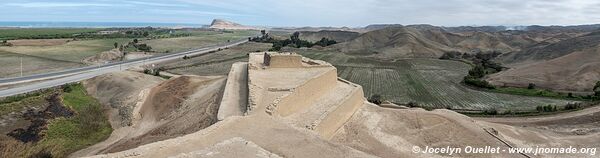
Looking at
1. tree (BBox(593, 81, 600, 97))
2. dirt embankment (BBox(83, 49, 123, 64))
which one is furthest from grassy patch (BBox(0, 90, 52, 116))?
tree (BBox(593, 81, 600, 97))

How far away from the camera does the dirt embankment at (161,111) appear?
772 inches

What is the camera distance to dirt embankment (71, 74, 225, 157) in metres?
19.6

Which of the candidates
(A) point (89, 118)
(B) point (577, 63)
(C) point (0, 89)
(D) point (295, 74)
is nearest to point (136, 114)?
(A) point (89, 118)

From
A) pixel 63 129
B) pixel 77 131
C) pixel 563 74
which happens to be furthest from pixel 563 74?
pixel 63 129

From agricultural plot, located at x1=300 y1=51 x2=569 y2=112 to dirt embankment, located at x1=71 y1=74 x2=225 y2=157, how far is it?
14.3 m

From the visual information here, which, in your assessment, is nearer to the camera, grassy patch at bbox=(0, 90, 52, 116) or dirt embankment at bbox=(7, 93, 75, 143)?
dirt embankment at bbox=(7, 93, 75, 143)

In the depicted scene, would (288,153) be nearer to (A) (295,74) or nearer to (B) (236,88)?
(B) (236,88)

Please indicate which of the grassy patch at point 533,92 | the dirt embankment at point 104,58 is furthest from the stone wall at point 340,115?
the dirt embankment at point 104,58

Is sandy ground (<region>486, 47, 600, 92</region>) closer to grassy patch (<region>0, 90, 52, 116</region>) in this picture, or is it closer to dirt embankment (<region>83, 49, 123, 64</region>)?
grassy patch (<region>0, 90, 52, 116</region>)

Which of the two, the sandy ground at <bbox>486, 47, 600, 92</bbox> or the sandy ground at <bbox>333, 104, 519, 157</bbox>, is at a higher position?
the sandy ground at <bbox>486, 47, 600, 92</bbox>

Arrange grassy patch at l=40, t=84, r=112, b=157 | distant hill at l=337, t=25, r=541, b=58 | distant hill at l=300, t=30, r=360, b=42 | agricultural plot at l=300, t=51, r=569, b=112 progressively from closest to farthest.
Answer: grassy patch at l=40, t=84, r=112, b=157 → agricultural plot at l=300, t=51, r=569, b=112 → distant hill at l=337, t=25, r=541, b=58 → distant hill at l=300, t=30, r=360, b=42

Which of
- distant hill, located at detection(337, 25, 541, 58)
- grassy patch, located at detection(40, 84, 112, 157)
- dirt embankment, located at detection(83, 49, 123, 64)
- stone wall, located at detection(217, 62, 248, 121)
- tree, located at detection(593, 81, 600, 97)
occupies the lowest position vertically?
grassy patch, located at detection(40, 84, 112, 157)

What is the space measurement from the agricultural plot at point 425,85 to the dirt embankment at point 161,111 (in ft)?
47.0

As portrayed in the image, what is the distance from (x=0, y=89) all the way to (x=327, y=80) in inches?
964
